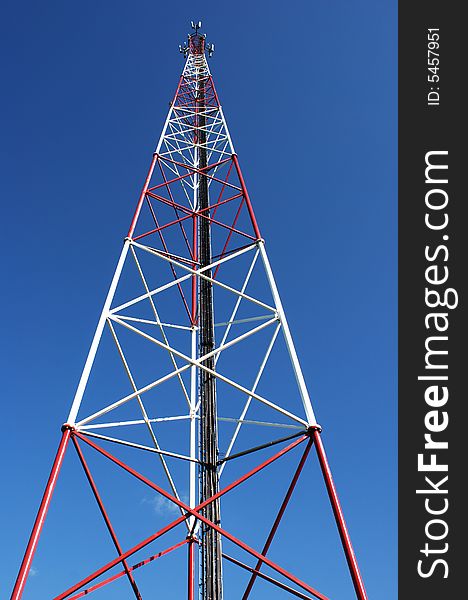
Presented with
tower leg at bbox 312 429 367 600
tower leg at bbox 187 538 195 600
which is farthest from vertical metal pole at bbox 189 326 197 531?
tower leg at bbox 312 429 367 600

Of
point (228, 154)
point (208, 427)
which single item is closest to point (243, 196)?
point (228, 154)

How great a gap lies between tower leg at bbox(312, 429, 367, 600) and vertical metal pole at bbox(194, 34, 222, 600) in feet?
8.31

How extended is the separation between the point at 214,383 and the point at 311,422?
339cm

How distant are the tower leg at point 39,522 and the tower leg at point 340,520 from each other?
→ 3749 mm

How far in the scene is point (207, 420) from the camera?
1019cm

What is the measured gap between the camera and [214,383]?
10.6 meters

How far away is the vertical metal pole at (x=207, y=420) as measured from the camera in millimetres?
8298

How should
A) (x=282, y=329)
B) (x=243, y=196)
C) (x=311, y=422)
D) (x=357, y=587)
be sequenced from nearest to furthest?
1. (x=357, y=587)
2. (x=311, y=422)
3. (x=282, y=329)
4. (x=243, y=196)

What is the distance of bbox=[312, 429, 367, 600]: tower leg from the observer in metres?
6.28

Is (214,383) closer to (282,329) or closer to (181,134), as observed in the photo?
(282,329)

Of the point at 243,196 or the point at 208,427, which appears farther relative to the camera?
the point at 243,196

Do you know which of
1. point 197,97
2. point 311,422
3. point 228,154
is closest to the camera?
point 311,422

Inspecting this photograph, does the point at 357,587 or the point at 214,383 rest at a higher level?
the point at 214,383

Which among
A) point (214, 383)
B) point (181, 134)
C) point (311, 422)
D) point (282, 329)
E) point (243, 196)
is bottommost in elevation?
point (311, 422)
